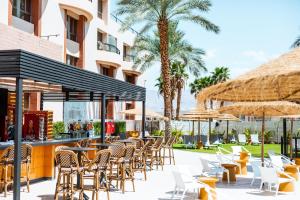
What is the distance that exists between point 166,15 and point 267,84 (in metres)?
20.2

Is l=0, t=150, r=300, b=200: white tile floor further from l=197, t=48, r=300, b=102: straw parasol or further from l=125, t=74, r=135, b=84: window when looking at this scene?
l=125, t=74, r=135, b=84: window

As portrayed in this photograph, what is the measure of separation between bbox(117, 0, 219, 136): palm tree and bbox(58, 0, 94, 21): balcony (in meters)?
2.62

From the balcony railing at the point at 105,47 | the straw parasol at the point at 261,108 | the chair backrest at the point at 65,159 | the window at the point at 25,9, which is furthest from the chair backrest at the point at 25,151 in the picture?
the balcony railing at the point at 105,47

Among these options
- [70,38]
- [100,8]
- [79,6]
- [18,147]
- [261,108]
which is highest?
[100,8]

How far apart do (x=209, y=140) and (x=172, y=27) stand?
1033 centimetres

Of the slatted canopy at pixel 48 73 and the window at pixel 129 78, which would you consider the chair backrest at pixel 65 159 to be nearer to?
the slatted canopy at pixel 48 73

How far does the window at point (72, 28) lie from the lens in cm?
2946

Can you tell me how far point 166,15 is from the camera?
30469 mm

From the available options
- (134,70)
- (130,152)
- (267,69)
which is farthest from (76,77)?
(134,70)

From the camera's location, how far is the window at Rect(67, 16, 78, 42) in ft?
96.7

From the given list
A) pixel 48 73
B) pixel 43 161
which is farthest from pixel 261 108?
pixel 48 73

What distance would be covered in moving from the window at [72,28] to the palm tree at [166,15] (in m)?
3.45

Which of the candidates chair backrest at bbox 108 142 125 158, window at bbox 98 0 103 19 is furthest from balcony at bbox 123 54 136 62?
chair backrest at bbox 108 142 125 158

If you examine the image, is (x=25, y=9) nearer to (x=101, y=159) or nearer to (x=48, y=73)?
(x=48, y=73)
